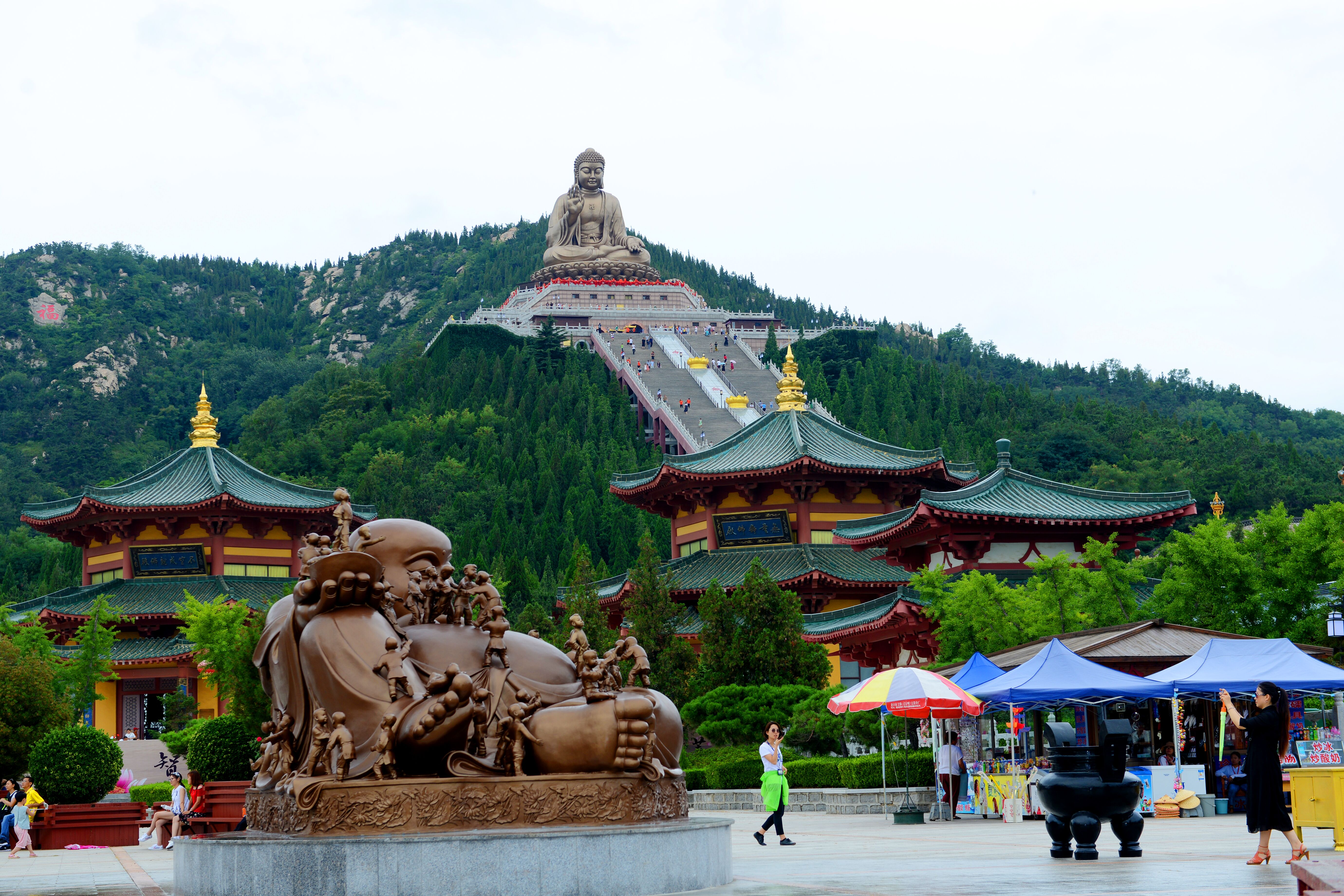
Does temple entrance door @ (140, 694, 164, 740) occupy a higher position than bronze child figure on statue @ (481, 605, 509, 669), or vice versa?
bronze child figure on statue @ (481, 605, 509, 669)

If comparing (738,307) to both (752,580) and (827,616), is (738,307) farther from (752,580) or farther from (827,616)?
(752,580)

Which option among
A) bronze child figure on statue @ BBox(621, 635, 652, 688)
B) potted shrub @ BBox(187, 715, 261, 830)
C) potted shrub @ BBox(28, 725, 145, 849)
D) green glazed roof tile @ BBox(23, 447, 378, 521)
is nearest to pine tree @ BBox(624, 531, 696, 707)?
potted shrub @ BBox(187, 715, 261, 830)

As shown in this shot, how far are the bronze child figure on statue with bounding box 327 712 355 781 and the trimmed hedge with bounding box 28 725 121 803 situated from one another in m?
14.5

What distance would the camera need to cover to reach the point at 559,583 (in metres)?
58.8

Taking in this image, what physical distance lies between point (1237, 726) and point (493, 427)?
2993 inches

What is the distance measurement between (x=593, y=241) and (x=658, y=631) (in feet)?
249

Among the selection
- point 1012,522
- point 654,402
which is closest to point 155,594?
point 1012,522

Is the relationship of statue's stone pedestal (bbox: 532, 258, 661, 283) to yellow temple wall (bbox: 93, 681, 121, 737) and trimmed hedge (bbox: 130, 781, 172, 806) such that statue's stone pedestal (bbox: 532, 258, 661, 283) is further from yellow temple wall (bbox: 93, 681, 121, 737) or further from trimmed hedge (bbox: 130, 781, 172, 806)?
trimmed hedge (bbox: 130, 781, 172, 806)

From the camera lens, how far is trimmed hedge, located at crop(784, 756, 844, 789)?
90.3ft

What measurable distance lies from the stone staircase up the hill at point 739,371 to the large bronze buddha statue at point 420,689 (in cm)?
7322

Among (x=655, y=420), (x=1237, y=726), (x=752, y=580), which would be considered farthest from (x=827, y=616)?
(x=655, y=420)

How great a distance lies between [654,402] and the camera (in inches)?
3465

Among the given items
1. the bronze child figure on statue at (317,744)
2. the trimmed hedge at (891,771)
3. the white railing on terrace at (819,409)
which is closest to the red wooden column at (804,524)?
the trimmed hedge at (891,771)

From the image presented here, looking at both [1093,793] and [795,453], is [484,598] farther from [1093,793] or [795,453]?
[795,453]
